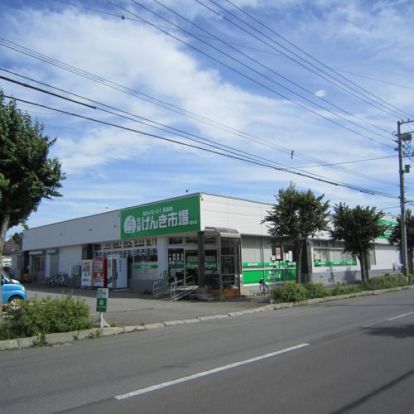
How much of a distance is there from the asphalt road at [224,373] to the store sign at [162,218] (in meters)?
12.9

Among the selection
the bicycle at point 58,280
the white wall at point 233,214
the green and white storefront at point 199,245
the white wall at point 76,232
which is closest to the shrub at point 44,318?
the green and white storefront at point 199,245

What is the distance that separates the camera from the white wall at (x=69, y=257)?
121 feet

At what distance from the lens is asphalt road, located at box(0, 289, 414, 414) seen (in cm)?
605

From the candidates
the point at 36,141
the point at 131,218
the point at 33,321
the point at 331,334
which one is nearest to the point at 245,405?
the point at 331,334

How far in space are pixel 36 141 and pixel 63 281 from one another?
25.4m

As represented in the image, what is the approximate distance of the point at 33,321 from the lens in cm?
1208

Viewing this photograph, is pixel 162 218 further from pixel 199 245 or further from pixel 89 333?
pixel 89 333

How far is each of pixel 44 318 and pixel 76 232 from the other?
24.7 m

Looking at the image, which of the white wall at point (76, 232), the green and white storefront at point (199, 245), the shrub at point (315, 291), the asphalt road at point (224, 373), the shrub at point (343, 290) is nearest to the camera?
the asphalt road at point (224, 373)

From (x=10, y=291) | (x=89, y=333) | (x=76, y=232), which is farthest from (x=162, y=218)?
(x=89, y=333)

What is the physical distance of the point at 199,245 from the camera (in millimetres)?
25188

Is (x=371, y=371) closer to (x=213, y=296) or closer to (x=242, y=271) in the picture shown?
(x=213, y=296)

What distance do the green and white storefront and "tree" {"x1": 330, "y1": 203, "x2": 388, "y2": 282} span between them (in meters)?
3.01

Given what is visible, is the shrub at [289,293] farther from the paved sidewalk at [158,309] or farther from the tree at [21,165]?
the tree at [21,165]
